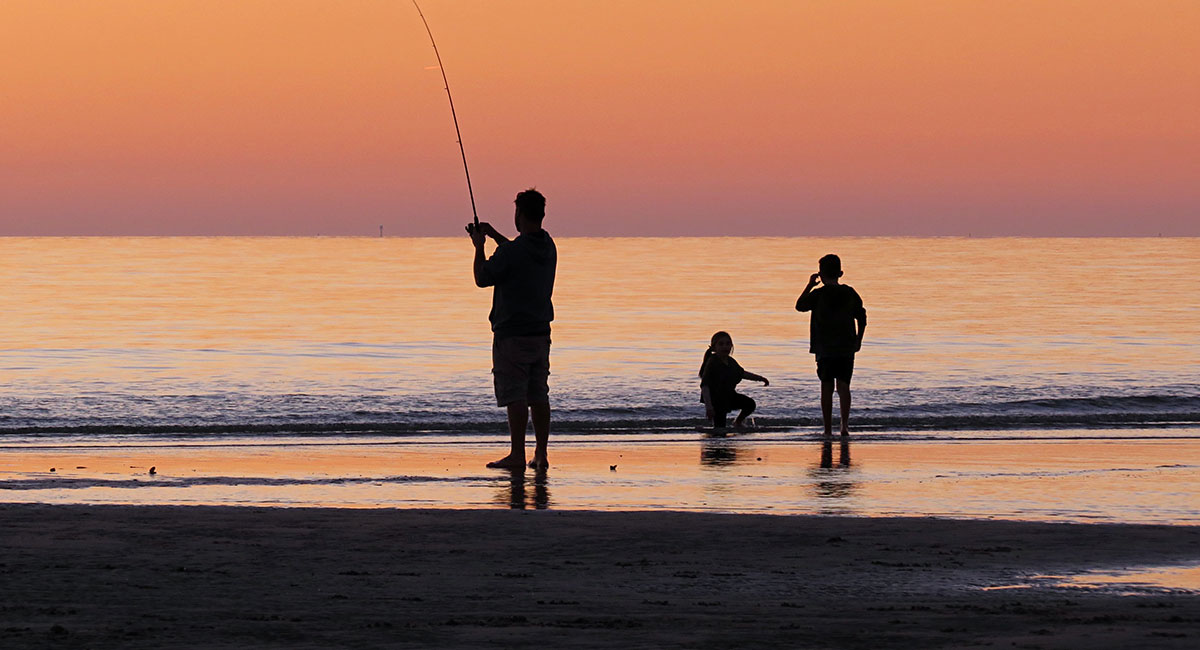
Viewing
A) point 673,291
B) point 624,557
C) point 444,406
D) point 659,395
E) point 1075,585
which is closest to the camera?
point 1075,585

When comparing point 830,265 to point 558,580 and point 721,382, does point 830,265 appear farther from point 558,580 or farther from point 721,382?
point 558,580

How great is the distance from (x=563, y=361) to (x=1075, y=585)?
20.4 m

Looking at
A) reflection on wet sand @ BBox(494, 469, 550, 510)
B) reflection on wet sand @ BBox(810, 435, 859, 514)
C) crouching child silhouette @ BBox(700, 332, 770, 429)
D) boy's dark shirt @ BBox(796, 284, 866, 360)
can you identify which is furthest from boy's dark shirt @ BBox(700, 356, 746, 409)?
reflection on wet sand @ BBox(494, 469, 550, 510)

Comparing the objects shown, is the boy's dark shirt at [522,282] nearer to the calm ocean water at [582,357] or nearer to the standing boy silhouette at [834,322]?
the standing boy silhouette at [834,322]

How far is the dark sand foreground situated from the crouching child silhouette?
23.7 feet

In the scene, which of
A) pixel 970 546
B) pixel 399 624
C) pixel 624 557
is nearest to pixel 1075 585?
pixel 970 546

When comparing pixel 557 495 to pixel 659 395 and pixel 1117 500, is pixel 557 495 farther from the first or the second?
pixel 659 395

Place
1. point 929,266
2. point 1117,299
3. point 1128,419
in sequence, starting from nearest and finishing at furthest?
point 1128,419 < point 1117,299 < point 929,266

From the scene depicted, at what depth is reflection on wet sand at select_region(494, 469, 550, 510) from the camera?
8836mm

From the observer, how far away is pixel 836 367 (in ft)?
44.9

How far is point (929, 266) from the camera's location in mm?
80375

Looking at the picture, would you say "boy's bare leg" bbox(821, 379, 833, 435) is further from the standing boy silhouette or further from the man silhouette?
the man silhouette

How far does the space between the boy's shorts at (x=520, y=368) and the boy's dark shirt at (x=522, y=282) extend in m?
0.06

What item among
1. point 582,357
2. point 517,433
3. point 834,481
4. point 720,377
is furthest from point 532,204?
point 582,357
